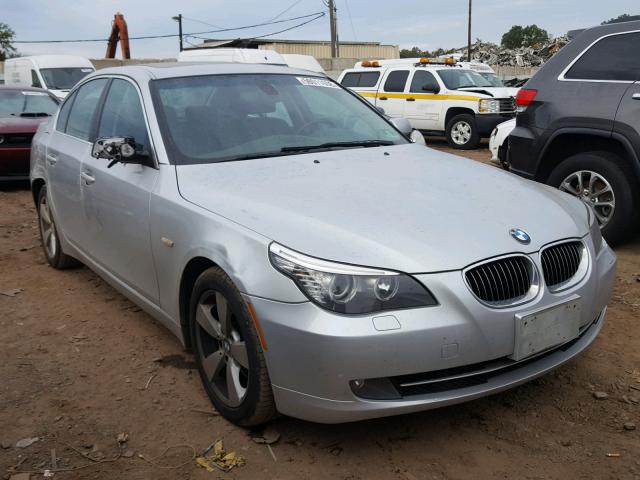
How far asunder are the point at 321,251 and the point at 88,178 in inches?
88.7

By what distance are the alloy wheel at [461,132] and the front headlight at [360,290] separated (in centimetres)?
1236

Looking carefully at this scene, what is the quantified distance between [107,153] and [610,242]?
4.03 m

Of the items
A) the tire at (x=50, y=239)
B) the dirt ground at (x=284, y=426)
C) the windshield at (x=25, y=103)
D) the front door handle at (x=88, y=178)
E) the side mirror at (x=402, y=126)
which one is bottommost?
the dirt ground at (x=284, y=426)

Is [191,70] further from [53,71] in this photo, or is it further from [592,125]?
[53,71]

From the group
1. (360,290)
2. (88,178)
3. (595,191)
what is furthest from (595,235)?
(88,178)

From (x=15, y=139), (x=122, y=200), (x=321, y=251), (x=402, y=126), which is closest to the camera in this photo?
(x=321, y=251)

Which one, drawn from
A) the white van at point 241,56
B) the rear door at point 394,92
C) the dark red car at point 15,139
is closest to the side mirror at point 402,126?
the dark red car at point 15,139

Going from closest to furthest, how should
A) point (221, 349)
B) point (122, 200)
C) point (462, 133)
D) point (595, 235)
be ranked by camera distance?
point (221, 349) → point (595, 235) → point (122, 200) → point (462, 133)

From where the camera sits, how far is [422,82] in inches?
598

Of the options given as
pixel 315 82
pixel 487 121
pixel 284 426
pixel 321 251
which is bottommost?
pixel 284 426

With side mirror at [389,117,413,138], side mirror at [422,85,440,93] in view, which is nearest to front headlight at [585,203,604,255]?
side mirror at [389,117,413,138]

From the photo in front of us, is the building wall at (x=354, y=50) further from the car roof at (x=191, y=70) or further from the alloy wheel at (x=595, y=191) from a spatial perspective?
the car roof at (x=191, y=70)

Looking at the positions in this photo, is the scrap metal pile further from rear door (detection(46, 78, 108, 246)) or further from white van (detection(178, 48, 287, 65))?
rear door (detection(46, 78, 108, 246))

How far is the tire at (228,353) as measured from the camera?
269 cm
